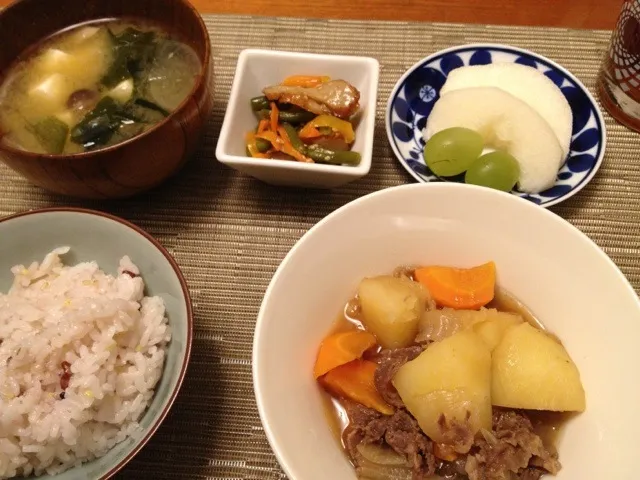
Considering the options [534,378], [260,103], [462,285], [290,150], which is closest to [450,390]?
[534,378]

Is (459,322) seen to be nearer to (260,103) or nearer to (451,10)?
(260,103)

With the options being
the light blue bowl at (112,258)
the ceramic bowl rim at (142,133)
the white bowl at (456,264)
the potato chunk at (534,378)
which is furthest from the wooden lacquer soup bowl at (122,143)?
the potato chunk at (534,378)

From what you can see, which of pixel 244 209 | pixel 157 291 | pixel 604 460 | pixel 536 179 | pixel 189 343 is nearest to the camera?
pixel 604 460

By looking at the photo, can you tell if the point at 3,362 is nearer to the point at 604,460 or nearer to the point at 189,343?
the point at 189,343

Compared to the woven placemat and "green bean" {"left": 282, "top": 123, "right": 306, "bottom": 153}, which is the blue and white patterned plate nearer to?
the woven placemat

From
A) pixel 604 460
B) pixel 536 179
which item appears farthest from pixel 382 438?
pixel 536 179

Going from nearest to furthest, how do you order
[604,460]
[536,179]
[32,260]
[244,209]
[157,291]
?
1. [604,460]
2. [157,291]
3. [32,260]
4. [536,179]
5. [244,209]
